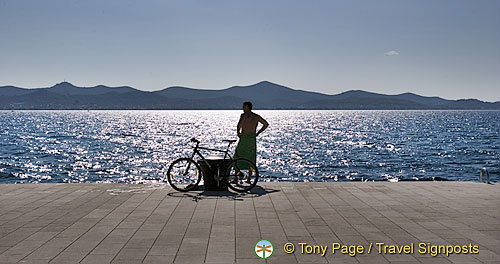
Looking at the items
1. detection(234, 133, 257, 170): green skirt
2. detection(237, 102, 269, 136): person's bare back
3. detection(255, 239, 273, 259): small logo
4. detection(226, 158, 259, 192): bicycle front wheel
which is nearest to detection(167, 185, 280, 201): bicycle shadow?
detection(226, 158, 259, 192): bicycle front wheel

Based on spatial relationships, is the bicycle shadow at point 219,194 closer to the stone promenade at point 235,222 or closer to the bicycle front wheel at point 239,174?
the stone promenade at point 235,222

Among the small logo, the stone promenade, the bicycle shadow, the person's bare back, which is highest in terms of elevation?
the person's bare back

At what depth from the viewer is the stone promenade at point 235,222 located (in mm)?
5918

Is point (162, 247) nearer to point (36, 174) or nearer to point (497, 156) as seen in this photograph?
point (36, 174)

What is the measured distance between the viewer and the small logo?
5895 millimetres

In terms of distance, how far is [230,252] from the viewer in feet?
19.7

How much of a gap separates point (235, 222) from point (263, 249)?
1575 mm

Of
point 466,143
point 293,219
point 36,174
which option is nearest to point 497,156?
point 466,143

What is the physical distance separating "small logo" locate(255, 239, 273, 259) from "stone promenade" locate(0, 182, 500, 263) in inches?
3.5

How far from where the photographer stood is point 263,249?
20.2 feet

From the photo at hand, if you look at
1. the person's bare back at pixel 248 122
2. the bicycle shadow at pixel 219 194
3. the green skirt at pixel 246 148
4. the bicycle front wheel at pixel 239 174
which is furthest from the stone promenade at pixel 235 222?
the person's bare back at pixel 248 122

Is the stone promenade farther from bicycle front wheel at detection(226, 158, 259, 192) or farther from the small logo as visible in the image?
bicycle front wheel at detection(226, 158, 259, 192)

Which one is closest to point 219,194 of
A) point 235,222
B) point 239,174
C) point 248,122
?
point 239,174

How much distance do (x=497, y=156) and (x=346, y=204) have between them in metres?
51.4
